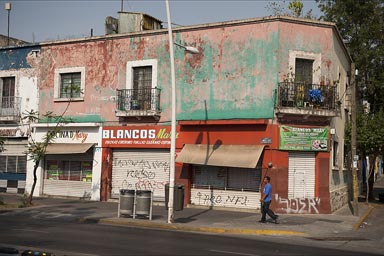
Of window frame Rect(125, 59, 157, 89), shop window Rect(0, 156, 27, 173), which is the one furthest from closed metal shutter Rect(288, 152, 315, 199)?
shop window Rect(0, 156, 27, 173)

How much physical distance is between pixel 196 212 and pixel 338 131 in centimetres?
869

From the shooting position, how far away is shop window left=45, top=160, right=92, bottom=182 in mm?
24844

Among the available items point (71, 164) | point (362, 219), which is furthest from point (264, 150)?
point (71, 164)

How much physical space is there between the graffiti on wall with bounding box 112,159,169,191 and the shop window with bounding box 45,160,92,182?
1.70 metres

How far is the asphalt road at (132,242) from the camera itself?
1063 centimetres

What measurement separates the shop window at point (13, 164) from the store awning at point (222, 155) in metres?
10.00

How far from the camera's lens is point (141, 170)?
2344 cm

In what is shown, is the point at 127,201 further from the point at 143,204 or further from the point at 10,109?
the point at 10,109

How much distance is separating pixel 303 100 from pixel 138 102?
7.70m

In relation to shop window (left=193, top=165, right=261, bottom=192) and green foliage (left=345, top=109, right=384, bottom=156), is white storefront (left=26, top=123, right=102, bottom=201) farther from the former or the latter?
green foliage (left=345, top=109, right=384, bottom=156)

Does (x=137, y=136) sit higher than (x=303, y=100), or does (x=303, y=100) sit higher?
(x=303, y=100)

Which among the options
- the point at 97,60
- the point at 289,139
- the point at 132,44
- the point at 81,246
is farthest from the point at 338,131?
the point at 81,246

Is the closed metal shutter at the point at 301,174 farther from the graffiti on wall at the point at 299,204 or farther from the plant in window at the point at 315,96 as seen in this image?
the plant in window at the point at 315,96

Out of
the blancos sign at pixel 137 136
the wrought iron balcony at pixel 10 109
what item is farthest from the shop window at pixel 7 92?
the blancos sign at pixel 137 136
